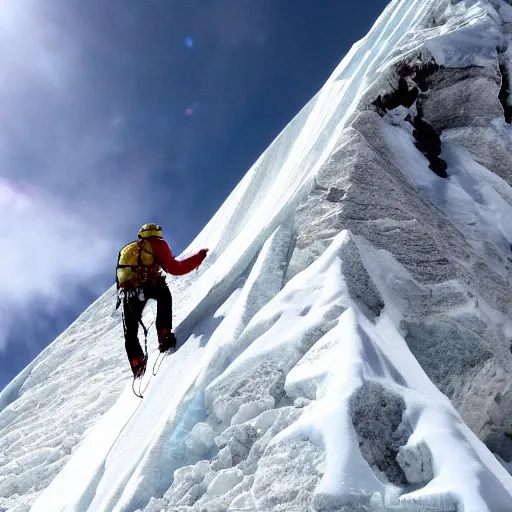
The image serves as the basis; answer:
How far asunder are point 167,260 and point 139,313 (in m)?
0.72

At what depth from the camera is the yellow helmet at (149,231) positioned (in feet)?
21.8

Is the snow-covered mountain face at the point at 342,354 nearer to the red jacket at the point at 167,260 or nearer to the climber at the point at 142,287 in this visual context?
the climber at the point at 142,287

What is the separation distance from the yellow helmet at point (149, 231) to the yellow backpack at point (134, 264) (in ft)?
0.51

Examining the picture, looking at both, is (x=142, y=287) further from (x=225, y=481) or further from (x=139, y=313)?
(x=225, y=481)

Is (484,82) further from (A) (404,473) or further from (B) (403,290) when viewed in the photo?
(A) (404,473)

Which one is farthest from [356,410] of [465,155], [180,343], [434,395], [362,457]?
[465,155]

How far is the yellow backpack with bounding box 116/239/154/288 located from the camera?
6.36m

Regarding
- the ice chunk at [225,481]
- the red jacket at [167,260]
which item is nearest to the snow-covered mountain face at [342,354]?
the ice chunk at [225,481]

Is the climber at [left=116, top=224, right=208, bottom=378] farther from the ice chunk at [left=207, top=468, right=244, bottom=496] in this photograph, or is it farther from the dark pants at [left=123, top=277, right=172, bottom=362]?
the ice chunk at [left=207, top=468, right=244, bottom=496]

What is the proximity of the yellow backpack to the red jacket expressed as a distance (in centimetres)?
9

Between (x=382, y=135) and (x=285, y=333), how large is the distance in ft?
14.2

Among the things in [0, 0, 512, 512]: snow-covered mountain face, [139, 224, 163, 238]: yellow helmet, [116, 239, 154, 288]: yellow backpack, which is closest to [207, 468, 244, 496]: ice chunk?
[0, 0, 512, 512]: snow-covered mountain face

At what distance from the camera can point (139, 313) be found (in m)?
6.39

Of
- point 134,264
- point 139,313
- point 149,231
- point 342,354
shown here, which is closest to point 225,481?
point 342,354
